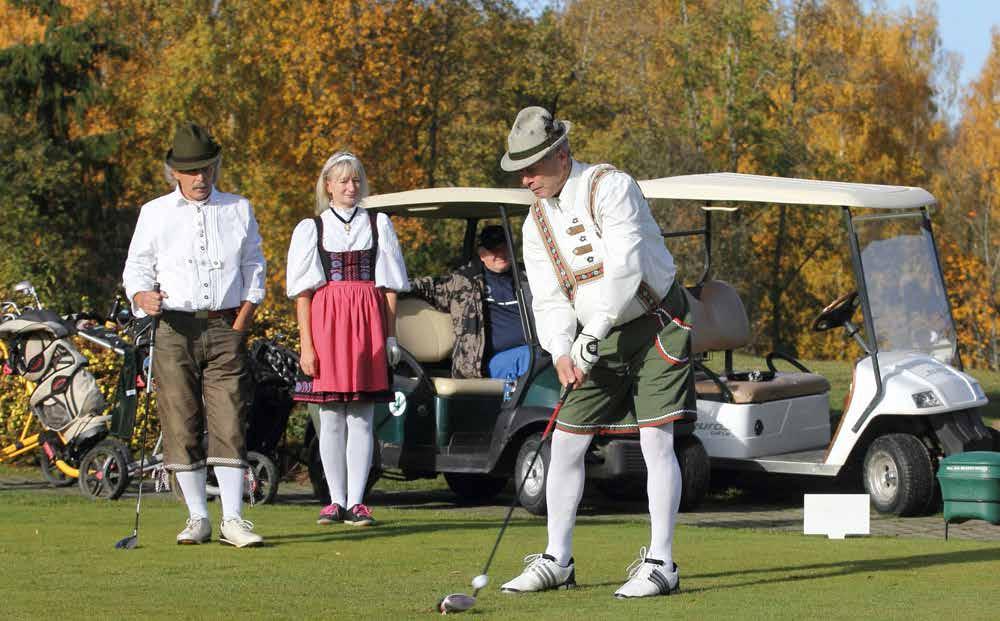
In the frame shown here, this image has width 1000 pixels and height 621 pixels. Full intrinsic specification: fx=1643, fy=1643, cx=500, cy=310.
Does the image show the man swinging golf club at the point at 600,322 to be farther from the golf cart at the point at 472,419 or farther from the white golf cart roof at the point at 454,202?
the white golf cart roof at the point at 454,202

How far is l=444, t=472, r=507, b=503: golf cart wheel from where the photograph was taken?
36.5ft

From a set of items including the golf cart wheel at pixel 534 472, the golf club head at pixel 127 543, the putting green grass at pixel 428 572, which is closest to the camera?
the putting green grass at pixel 428 572

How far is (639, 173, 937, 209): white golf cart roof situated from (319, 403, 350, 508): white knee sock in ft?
8.15

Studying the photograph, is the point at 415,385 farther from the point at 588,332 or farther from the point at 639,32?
the point at 639,32

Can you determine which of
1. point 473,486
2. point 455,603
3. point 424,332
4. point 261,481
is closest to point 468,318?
point 424,332

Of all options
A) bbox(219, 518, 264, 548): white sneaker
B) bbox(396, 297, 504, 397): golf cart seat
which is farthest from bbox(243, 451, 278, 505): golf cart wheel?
bbox(219, 518, 264, 548): white sneaker

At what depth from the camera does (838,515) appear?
8180mm

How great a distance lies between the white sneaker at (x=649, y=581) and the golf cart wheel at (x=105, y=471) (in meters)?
5.19

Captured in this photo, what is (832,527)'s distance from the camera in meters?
8.19

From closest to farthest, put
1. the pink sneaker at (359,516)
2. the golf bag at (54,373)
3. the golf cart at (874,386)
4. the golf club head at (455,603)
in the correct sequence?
the golf club head at (455,603) → the pink sneaker at (359,516) → the golf cart at (874,386) → the golf bag at (54,373)

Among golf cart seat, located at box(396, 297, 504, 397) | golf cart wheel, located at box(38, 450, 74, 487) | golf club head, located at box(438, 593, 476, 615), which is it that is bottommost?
golf cart wheel, located at box(38, 450, 74, 487)

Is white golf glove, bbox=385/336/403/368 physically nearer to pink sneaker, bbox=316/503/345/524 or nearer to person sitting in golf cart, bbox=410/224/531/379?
pink sneaker, bbox=316/503/345/524

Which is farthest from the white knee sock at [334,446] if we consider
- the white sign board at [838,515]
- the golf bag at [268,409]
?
the white sign board at [838,515]

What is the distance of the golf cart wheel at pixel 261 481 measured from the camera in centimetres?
996
